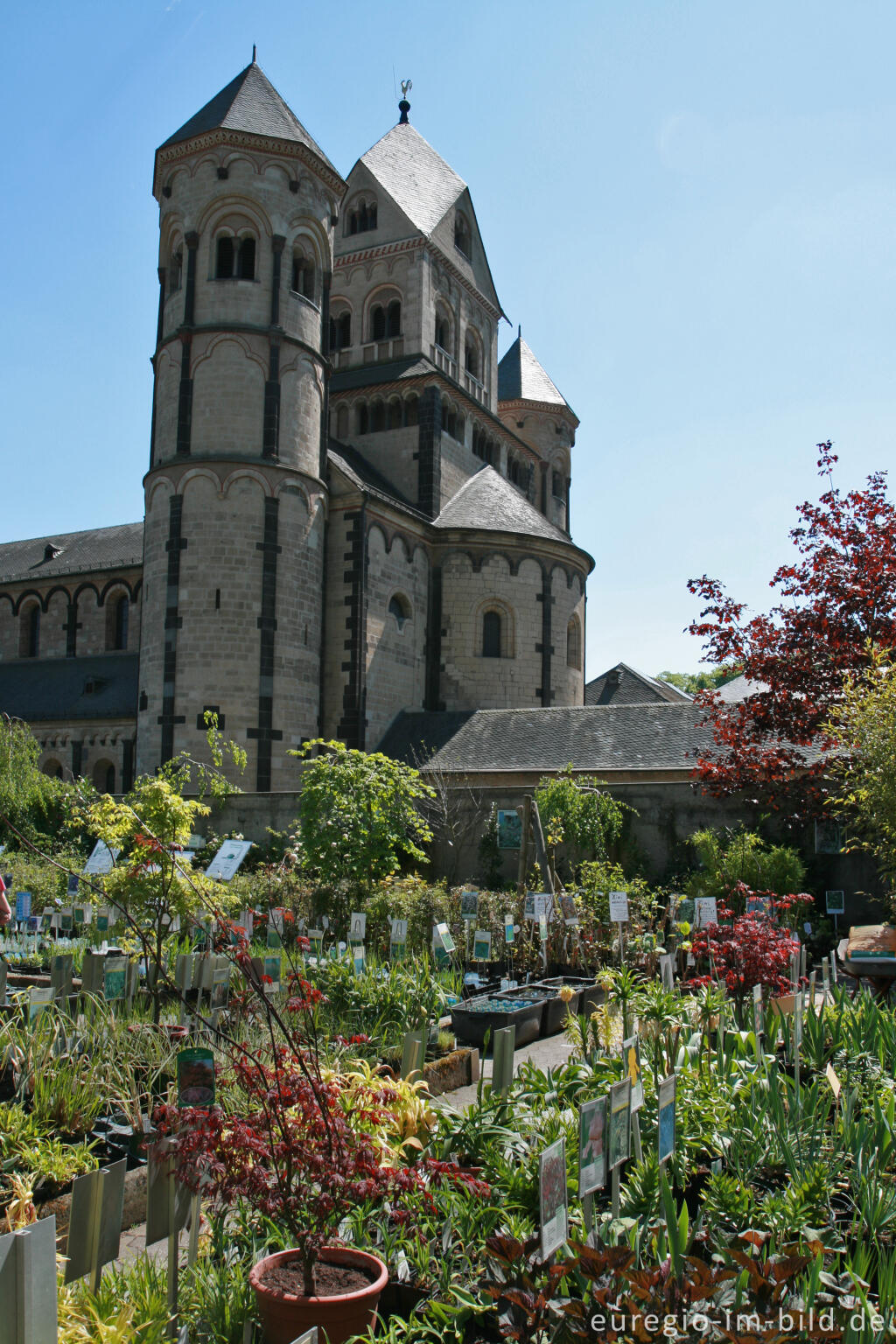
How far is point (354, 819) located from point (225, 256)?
15.4m

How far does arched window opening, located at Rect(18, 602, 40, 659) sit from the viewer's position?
3497 cm

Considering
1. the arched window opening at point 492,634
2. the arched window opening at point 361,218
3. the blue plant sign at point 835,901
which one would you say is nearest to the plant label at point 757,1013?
the blue plant sign at point 835,901

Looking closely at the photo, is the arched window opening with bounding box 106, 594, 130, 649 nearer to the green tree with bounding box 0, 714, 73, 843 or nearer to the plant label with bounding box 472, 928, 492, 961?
the green tree with bounding box 0, 714, 73, 843

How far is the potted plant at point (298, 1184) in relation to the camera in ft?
11.2

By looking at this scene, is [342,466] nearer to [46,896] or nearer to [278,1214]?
[46,896]

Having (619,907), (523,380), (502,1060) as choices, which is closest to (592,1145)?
(502,1060)

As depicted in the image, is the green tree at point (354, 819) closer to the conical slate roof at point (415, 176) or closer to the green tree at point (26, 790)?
the green tree at point (26, 790)

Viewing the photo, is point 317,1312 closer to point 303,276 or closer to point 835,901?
point 835,901

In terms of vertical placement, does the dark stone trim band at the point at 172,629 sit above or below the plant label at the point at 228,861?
above

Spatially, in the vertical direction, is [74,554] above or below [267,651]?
above

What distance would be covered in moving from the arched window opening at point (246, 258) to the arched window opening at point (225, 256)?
16 centimetres

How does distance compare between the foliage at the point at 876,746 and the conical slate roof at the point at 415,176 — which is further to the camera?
the conical slate roof at the point at 415,176

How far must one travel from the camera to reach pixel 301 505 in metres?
23.3

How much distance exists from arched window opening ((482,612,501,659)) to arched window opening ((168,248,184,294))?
11.1 metres
